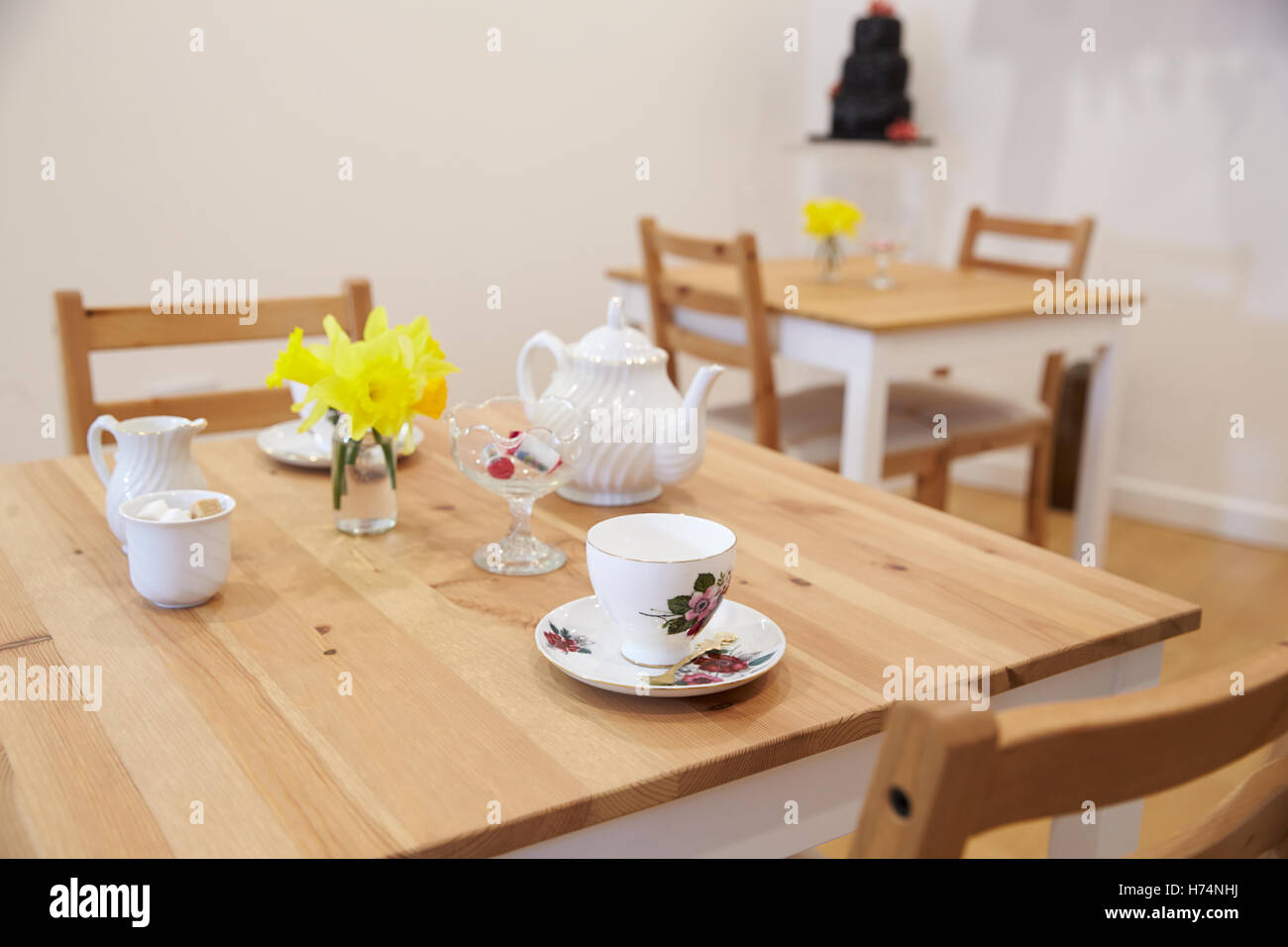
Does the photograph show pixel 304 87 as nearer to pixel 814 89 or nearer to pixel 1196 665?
pixel 814 89

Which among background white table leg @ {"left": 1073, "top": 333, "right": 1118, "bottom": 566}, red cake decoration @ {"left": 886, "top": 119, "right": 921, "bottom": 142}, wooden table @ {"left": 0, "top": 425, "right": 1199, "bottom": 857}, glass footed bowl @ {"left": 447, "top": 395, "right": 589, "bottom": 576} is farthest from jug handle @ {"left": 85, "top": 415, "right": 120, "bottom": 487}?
red cake decoration @ {"left": 886, "top": 119, "right": 921, "bottom": 142}

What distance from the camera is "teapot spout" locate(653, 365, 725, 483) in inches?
46.6

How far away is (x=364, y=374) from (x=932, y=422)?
169 cm

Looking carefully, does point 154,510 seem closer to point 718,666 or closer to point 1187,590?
point 718,666

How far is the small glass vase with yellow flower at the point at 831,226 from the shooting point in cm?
265

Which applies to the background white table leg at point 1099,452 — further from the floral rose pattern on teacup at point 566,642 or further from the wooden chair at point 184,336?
the floral rose pattern on teacup at point 566,642

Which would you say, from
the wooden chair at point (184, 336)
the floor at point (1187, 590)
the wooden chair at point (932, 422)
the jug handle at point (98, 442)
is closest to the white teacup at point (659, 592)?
the jug handle at point (98, 442)

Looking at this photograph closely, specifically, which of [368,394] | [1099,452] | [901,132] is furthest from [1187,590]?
[368,394]

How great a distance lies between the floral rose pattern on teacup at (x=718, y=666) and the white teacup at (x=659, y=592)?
0.05 ft

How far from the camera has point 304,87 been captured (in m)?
2.92

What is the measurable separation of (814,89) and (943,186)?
2.07 feet

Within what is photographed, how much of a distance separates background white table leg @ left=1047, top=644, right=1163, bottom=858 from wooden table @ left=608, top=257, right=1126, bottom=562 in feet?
3.92

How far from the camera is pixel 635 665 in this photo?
827 millimetres
